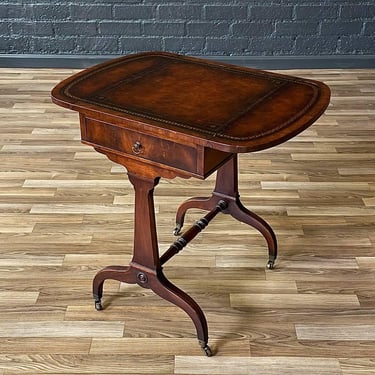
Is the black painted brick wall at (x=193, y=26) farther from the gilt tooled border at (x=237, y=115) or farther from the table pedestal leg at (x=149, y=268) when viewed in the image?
the table pedestal leg at (x=149, y=268)

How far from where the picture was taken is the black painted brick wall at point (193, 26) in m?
3.85

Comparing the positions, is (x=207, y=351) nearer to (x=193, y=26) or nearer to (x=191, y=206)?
(x=191, y=206)

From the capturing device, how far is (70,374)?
1694 millimetres

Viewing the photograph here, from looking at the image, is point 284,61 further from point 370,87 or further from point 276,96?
point 276,96

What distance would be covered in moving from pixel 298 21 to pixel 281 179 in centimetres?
160

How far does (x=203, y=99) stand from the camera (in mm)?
1606

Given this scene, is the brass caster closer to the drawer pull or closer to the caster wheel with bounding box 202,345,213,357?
the caster wheel with bounding box 202,345,213,357

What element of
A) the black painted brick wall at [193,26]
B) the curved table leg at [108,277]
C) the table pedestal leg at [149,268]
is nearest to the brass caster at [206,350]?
the table pedestal leg at [149,268]

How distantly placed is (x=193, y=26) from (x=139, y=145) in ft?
8.39

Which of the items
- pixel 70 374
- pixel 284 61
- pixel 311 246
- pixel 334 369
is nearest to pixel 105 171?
pixel 311 246

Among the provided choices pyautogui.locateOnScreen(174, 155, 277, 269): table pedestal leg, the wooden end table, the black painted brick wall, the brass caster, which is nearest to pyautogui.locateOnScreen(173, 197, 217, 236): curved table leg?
pyautogui.locateOnScreen(174, 155, 277, 269): table pedestal leg

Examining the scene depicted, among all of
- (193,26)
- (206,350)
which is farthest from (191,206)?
(193,26)

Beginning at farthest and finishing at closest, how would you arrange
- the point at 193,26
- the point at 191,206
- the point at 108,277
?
the point at 193,26 < the point at 191,206 < the point at 108,277

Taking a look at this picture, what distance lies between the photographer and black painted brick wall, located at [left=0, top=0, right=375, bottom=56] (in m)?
3.85
